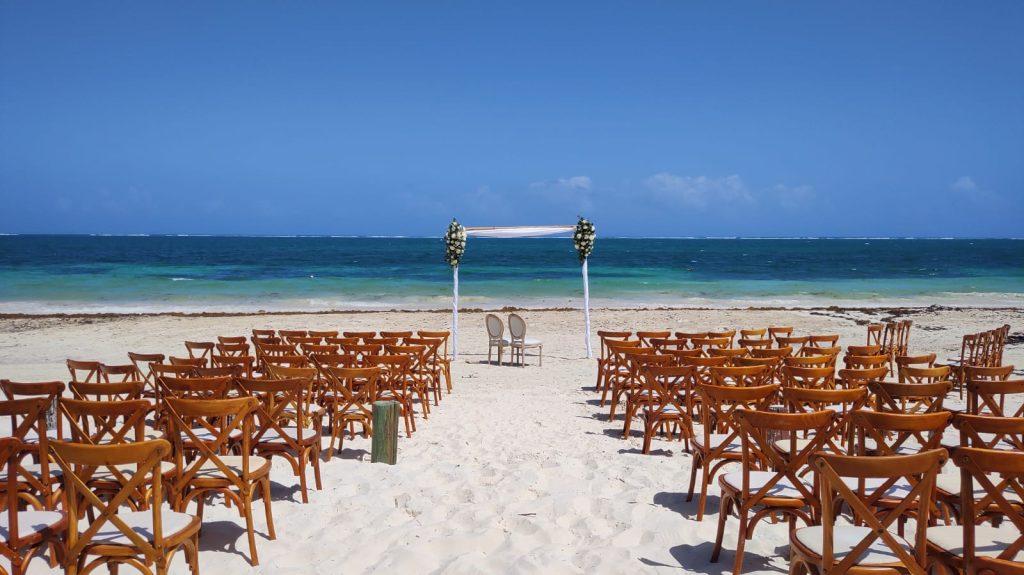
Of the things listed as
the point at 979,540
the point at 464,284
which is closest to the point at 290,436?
the point at 979,540

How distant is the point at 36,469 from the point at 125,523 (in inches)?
59.3

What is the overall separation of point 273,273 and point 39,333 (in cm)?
2850

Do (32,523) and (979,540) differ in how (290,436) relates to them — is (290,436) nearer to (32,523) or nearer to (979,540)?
(32,523)

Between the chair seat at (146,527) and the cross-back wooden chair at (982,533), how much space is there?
3.46 meters

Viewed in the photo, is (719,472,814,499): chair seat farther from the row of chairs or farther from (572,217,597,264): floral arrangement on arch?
(572,217,597,264): floral arrangement on arch

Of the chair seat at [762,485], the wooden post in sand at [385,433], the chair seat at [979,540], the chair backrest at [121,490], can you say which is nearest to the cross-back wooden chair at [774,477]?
the chair seat at [762,485]

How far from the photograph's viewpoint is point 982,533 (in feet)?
11.3

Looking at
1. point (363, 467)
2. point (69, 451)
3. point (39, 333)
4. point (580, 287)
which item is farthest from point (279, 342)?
point (580, 287)

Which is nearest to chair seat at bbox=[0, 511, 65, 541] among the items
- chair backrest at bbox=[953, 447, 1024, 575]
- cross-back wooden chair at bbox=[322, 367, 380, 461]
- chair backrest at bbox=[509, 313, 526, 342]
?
cross-back wooden chair at bbox=[322, 367, 380, 461]

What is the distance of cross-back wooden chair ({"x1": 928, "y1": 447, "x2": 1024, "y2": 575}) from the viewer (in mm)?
2844

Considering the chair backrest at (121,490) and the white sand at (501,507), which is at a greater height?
the chair backrest at (121,490)

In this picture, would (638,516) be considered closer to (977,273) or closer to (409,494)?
(409,494)

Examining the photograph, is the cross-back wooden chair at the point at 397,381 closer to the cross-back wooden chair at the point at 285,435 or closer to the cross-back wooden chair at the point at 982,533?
the cross-back wooden chair at the point at 285,435

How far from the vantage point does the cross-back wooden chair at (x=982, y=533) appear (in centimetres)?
284
